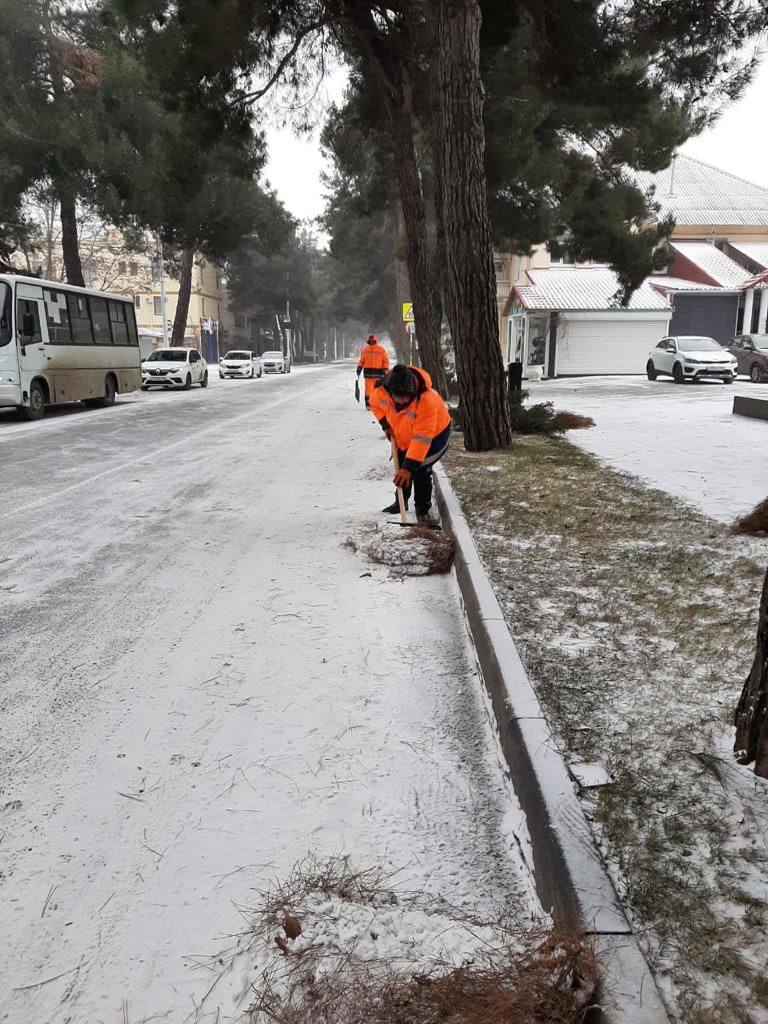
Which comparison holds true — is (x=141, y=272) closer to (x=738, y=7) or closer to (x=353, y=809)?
(x=738, y=7)

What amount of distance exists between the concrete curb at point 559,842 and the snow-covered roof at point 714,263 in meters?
37.0

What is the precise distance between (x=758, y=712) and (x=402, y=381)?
12.2 ft

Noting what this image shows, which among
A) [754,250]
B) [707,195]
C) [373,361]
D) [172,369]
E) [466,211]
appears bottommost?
[172,369]

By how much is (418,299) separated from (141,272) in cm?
4865

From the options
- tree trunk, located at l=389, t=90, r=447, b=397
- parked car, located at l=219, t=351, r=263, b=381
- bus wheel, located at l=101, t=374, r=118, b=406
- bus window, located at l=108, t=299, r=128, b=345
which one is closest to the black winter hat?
tree trunk, located at l=389, t=90, r=447, b=397

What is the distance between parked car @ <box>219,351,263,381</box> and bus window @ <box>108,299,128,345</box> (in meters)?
18.3

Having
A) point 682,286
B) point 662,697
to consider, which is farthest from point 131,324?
point 682,286

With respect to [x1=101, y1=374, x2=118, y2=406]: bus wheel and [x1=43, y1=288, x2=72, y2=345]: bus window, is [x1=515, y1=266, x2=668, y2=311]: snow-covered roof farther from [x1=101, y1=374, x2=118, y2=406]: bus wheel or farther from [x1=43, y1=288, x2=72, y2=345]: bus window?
[x1=43, y1=288, x2=72, y2=345]: bus window

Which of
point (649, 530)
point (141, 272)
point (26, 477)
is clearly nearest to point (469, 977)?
point (649, 530)

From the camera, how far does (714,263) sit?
37.7 meters

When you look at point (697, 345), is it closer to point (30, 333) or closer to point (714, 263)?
point (714, 263)

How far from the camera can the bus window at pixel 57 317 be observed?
15062 millimetres

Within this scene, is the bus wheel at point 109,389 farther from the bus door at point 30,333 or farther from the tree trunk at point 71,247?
the tree trunk at point 71,247

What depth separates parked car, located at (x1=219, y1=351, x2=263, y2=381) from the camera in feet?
123
